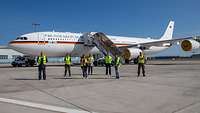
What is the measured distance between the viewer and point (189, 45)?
2800 cm

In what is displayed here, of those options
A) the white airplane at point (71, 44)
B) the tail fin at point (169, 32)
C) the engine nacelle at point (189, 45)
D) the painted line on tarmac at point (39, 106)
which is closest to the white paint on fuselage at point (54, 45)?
the white airplane at point (71, 44)

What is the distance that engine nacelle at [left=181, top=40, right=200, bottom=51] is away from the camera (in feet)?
91.6

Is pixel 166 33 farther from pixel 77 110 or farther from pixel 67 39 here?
pixel 77 110

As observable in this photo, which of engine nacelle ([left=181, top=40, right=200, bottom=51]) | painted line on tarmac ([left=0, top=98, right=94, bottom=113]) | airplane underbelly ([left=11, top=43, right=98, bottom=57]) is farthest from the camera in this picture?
engine nacelle ([left=181, top=40, right=200, bottom=51])

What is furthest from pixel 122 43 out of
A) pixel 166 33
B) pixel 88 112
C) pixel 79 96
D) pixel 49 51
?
pixel 88 112

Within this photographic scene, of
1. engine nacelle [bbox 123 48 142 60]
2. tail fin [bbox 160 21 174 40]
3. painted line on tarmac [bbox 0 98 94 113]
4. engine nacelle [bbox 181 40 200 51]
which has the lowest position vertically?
painted line on tarmac [bbox 0 98 94 113]

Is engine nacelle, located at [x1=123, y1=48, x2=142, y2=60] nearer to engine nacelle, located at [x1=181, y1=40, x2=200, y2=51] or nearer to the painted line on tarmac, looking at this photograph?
engine nacelle, located at [x1=181, y1=40, x2=200, y2=51]

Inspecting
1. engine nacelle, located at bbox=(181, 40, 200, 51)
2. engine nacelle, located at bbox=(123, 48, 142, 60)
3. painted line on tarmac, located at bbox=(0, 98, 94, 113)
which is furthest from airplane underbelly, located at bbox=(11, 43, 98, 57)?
painted line on tarmac, located at bbox=(0, 98, 94, 113)

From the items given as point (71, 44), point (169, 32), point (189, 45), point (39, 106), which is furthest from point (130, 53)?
point (39, 106)

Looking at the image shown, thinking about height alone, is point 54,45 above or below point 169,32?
below

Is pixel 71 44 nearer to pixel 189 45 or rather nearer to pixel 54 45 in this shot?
pixel 54 45

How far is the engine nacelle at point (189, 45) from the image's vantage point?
91.6 feet

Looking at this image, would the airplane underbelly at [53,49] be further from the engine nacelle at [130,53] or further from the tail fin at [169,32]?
the tail fin at [169,32]

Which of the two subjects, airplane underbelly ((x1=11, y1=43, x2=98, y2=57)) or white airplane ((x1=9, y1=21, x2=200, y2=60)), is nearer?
airplane underbelly ((x1=11, y1=43, x2=98, y2=57))
